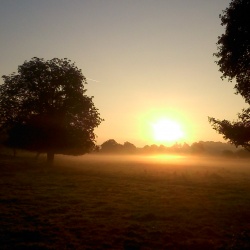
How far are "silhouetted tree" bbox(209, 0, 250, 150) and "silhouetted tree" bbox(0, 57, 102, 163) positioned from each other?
90.5 ft

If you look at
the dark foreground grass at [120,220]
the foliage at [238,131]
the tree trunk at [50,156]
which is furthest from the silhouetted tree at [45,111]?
the foliage at [238,131]

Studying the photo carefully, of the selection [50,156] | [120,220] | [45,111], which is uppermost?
[45,111]

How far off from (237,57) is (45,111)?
32834 millimetres

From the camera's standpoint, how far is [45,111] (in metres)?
43.2

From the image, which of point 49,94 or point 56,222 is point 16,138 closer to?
point 49,94

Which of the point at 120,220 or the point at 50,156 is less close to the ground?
the point at 50,156

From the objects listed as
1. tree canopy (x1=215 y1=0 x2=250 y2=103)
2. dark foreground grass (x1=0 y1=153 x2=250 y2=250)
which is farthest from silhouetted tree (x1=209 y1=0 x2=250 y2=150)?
dark foreground grass (x1=0 y1=153 x2=250 y2=250)

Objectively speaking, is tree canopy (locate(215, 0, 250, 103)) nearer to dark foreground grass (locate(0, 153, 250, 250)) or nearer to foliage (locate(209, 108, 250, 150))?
foliage (locate(209, 108, 250, 150))

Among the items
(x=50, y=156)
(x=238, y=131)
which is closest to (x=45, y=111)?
(x=50, y=156)

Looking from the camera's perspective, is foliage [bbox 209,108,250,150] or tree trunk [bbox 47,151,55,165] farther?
tree trunk [bbox 47,151,55,165]

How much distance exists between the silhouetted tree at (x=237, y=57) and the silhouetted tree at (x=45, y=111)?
27.6 meters

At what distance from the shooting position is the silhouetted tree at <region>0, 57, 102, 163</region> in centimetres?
4244

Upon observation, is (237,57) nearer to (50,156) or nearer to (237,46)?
(237,46)

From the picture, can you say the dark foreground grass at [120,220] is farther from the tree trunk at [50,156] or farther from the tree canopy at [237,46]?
the tree trunk at [50,156]
